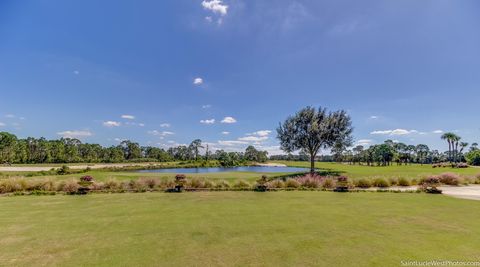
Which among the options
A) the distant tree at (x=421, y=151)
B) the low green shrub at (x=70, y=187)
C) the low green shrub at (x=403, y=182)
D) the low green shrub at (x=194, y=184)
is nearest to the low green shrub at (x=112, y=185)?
the low green shrub at (x=70, y=187)

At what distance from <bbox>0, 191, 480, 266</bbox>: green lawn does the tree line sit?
217 ft

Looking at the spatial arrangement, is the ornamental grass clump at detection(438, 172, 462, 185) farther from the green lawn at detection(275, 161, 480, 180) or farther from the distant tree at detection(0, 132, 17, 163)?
the distant tree at detection(0, 132, 17, 163)

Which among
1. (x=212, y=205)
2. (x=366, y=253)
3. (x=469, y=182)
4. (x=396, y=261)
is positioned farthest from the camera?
(x=469, y=182)

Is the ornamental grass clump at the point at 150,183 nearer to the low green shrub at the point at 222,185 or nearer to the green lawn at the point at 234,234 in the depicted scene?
the low green shrub at the point at 222,185

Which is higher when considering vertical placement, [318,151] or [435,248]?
[318,151]

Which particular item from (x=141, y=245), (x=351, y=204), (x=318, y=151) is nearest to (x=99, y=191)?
(x=141, y=245)

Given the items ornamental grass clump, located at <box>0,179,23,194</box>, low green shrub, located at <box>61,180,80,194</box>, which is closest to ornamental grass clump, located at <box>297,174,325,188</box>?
low green shrub, located at <box>61,180,80,194</box>

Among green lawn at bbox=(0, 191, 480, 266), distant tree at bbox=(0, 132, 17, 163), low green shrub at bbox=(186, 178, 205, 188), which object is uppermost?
distant tree at bbox=(0, 132, 17, 163)

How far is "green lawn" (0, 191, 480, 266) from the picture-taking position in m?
5.15

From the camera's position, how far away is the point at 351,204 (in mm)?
11070

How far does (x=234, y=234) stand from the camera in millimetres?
6684

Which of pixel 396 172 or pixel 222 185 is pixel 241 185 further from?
pixel 396 172

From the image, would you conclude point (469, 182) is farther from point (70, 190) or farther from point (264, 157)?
point (264, 157)

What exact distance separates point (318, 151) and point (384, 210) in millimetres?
23044
